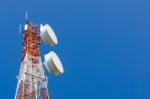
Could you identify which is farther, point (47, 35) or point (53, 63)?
point (47, 35)

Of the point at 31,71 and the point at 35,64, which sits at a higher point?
the point at 35,64

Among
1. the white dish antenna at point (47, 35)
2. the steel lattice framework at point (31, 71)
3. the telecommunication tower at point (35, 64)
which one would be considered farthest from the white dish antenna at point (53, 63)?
the white dish antenna at point (47, 35)

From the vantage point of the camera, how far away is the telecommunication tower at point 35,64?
47.7 metres

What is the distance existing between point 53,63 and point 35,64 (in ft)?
5.19

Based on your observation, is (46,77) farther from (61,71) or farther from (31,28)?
(31,28)

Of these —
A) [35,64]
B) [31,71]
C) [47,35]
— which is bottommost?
[31,71]

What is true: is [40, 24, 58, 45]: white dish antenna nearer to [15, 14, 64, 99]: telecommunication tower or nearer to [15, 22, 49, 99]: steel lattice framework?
[15, 14, 64, 99]: telecommunication tower

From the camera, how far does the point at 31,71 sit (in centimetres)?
4834

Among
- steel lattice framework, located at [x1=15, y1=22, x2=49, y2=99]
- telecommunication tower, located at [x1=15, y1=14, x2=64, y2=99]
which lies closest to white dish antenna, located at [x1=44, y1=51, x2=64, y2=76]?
telecommunication tower, located at [x1=15, y1=14, x2=64, y2=99]

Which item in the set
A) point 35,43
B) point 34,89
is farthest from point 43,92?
point 35,43

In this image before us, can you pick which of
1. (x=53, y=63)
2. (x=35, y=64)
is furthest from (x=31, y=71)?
(x=53, y=63)

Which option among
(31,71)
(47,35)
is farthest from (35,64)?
(47,35)

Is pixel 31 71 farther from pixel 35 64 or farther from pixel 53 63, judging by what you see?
pixel 53 63

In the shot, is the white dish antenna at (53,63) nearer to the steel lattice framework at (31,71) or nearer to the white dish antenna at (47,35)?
the steel lattice framework at (31,71)
